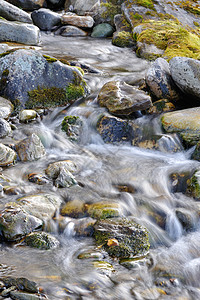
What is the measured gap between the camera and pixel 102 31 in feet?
54.9

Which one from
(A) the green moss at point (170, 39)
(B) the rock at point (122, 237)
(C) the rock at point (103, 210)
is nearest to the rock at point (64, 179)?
(C) the rock at point (103, 210)

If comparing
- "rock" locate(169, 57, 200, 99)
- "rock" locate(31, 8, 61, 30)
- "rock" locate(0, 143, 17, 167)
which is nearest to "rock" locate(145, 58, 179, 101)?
"rock" locate(169, 57, 200, 99)

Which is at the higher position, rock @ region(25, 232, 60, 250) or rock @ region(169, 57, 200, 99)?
rock @ region(169, 57, 200, 99)

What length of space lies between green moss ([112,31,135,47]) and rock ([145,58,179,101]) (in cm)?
669

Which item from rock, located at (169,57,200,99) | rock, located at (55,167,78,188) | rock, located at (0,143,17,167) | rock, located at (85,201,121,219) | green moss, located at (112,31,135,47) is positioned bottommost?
rock, located at (0,143,17,167)

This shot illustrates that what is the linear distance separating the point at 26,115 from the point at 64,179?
280 cm

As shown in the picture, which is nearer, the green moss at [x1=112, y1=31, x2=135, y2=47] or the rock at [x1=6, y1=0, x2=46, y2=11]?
the green moss at [x1=112, y1=31, x2=135, y2=47]

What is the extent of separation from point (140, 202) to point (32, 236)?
78.0 inches

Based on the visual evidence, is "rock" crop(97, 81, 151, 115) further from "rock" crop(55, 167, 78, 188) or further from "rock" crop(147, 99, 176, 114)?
"rock" crop(55, 167, 78, 188)

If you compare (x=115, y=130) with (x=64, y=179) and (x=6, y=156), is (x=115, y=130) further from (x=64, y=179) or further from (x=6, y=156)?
(x=6, y=156)

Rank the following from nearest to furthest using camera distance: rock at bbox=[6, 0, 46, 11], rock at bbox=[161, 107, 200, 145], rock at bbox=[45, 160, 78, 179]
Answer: rock at bbox=[45, 160, 78, 179] < rock at bbox=[161, 107, 200, 145] < rock at bbox=[6, 0, 46, 11]

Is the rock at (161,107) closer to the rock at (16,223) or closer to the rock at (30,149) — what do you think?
the rock at (30,149)

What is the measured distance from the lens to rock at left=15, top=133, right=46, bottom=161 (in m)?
6.32

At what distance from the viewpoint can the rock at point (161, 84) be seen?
832 cm
